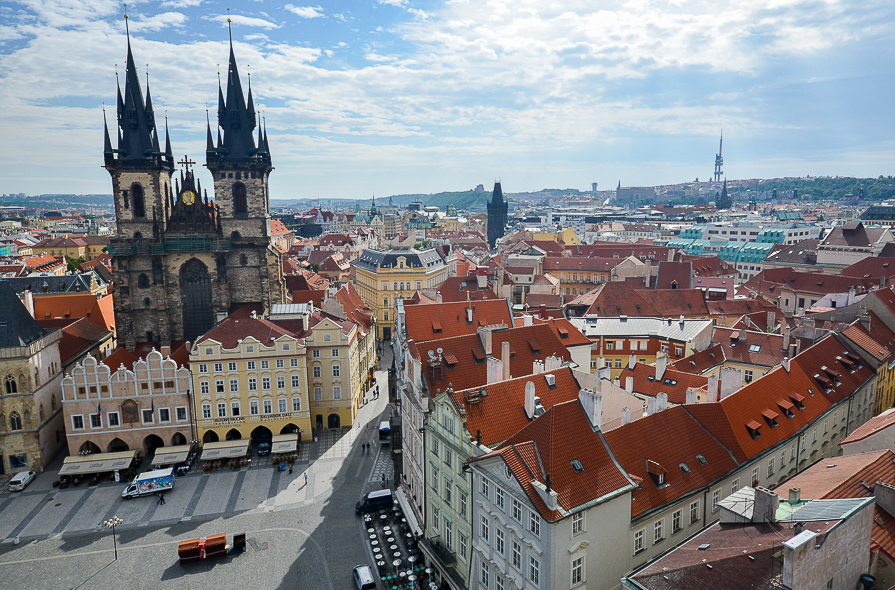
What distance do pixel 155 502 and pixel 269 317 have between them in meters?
25.1

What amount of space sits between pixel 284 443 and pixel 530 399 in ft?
106

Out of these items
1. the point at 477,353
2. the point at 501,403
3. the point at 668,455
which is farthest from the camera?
the point at 477,353

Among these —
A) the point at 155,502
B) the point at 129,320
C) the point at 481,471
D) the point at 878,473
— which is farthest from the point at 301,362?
the point at 878,473

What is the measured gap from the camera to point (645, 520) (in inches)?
1260

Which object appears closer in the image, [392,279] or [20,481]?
[20,481]

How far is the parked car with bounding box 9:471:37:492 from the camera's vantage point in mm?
54750

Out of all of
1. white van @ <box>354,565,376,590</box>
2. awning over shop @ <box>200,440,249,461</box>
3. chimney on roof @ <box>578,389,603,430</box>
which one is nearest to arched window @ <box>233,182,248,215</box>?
awning over shop @ <box>200,440,249,461</box>

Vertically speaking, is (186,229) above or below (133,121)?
below

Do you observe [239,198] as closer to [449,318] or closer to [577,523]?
[449,318]

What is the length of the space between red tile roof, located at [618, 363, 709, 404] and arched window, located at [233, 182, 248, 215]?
53.2 m

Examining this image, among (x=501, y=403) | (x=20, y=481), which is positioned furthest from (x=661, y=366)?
(x=20, y=481)

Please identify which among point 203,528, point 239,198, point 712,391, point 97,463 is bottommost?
point 203,528

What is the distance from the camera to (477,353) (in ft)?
155

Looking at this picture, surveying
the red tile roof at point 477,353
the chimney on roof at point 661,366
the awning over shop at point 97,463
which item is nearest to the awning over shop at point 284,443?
the awning over shop at point 97,463
